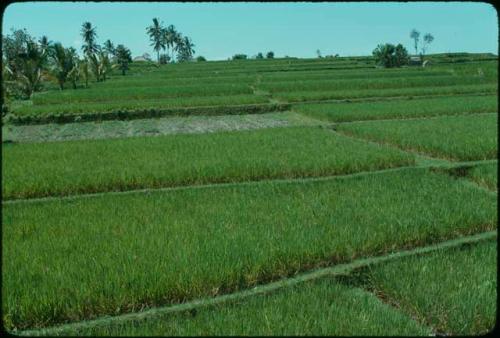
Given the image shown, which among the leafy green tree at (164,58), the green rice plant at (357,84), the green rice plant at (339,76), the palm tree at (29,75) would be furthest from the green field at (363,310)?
the leafy green tree at (164,58)

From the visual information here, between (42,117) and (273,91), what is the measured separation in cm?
1030

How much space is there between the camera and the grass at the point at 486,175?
632 centimetres

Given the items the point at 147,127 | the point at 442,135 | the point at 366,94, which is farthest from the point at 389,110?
the point at 147,127

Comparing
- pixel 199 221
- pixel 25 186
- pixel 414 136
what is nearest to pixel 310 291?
pixel 199 221

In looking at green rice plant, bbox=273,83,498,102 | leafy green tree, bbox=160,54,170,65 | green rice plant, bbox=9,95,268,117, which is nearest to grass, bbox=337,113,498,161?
green rice plant, bbox=273,83,498,102

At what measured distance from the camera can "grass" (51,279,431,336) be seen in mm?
2520

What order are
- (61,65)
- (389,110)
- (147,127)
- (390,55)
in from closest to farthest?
(147,127), (389,110), (61,65), (390,55)

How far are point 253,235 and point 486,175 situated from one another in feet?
13.3

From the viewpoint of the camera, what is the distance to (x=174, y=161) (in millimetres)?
7617

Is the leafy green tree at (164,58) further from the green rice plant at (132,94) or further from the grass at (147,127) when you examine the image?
the grass at (147,127)

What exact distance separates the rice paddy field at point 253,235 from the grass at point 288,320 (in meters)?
0.01

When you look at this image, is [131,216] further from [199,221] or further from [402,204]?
[402,204]

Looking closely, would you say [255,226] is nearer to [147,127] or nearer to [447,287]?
[447,287]

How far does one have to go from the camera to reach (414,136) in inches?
376
